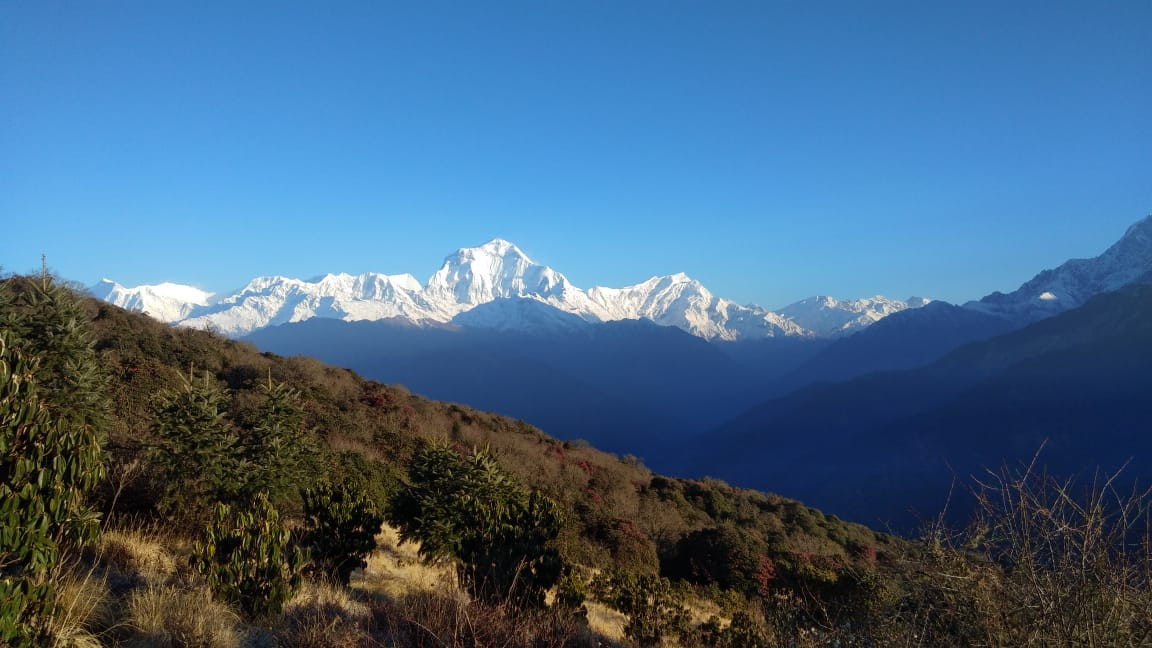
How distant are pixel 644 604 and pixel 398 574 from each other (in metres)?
6.10

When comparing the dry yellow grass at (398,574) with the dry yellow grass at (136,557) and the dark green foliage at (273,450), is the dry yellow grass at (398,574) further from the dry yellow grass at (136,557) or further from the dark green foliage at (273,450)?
the dry yellow grass at (136,557)

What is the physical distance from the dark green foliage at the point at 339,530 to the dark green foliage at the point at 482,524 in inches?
66.1

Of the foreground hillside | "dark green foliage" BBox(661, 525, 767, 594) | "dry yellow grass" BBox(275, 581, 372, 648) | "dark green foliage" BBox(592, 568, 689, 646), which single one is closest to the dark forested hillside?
"dark green foliage" BBox(661, 525, 767, 594)

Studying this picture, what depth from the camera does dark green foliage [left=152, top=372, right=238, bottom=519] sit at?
37.3 feet

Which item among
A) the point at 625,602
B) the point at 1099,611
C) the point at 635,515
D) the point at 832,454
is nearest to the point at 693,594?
the point at 625,602

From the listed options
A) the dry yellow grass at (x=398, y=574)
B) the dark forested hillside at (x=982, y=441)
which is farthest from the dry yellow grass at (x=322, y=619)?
the dark forested hillside at (x=982, y=441)

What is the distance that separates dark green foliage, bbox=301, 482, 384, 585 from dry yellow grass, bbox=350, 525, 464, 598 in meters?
0.63

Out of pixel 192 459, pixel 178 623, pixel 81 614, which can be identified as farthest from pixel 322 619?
pixel 192 459

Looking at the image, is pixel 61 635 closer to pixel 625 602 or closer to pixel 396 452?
pixel 625 602

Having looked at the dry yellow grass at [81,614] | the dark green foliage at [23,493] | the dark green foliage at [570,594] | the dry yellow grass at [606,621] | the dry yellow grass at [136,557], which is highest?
the dark green foliage at [23,493]

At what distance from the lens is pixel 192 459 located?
37.6 ft

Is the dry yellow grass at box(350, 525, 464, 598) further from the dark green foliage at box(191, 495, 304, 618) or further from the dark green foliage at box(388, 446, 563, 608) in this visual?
the dark green foliage at box(191, 495, 304, 618)

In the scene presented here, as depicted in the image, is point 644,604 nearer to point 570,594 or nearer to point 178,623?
point 570,594

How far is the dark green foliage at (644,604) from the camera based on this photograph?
38.2 ft
